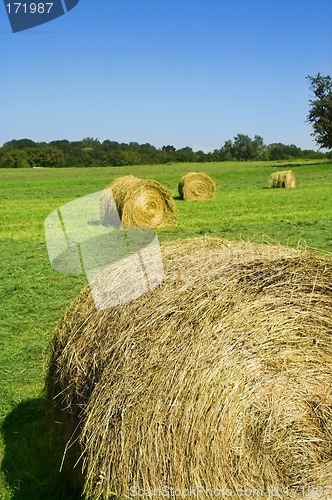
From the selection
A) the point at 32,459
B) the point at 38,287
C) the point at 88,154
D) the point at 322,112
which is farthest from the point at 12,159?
the point at 32,459

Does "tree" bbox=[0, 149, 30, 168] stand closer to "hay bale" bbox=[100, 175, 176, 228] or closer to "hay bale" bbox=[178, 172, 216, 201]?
"hay bale" bbox=[178, 172, 216, 201]

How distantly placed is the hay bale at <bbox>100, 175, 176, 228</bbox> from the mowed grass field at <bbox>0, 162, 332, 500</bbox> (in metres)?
0.56

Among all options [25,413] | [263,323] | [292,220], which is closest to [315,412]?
[263,323]

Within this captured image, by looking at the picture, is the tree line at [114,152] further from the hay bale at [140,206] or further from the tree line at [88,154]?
the hay bale at [140,206]

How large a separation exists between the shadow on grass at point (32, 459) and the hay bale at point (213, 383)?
10.9 inches

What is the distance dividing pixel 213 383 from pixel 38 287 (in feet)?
19.2

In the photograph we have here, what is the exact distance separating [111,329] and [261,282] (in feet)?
3.05

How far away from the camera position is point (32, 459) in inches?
162

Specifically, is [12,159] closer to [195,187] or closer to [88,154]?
[88,154]

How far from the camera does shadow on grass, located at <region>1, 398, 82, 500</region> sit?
3.81 metres

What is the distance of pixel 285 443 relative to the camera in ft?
11.3

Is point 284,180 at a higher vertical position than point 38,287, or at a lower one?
lower

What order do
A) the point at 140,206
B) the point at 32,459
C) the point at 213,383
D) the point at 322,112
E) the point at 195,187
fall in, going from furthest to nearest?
the point at 322,112, the point at 195,187, the point at 140,206, the point at 32,459, the point at 213,383

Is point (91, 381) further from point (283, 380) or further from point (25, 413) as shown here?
point (25, 413)
